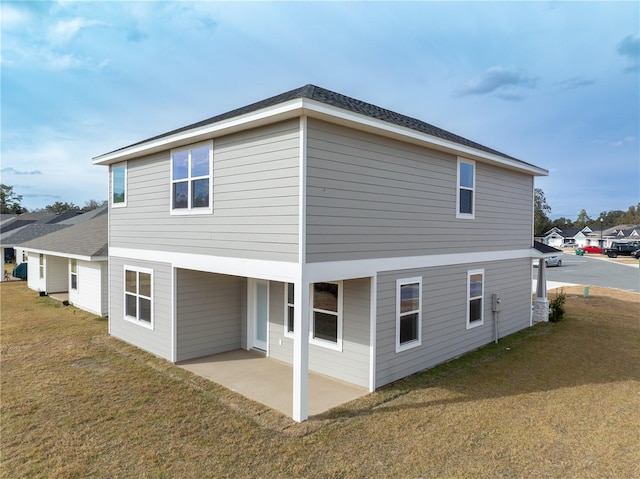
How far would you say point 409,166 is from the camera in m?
7.79

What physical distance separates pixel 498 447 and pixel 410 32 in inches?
524

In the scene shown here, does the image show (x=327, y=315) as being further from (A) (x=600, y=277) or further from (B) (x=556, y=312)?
(A) (x=600, y=277)

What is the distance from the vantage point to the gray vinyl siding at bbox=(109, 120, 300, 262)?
6.12 metres

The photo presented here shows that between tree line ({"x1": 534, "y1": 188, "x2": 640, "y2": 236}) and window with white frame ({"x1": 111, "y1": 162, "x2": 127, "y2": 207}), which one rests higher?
tree line ({"x1": 534, "y1": 188, "x2": 640, "y2": 236})

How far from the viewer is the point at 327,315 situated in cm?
791

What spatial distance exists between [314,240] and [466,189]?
17.5 feet

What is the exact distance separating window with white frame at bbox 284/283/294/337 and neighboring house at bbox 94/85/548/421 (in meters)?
0.03

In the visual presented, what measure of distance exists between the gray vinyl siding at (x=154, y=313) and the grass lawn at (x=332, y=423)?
394 millimetres

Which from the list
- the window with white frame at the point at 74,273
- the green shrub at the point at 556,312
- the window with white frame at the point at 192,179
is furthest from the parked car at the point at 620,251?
the window with white frame at the point at 74,273

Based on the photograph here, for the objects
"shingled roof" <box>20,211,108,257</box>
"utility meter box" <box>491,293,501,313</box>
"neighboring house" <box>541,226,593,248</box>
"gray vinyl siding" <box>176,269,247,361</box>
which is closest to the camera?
"gray vinyl siding" <box>176,269,247,361</box>

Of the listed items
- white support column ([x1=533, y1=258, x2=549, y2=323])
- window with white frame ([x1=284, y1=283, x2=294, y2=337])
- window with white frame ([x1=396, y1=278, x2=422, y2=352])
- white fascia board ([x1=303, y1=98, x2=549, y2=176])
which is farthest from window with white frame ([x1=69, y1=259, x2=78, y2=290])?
white support column ([x1=533, y1=258, x2=549, y2=323])

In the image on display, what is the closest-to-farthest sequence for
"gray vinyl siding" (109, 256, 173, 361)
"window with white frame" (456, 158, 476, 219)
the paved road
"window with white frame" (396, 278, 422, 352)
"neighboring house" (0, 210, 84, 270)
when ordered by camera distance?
"window with white frame" (396, 278, 422, 352)
"gray vinyl siding" (109, 256, 173, 361)
"window with white frame" (456, 158, 476, 219)
"neighboring house" (0, 210, 84, 270)
the paved road

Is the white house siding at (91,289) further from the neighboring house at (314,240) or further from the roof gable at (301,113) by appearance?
the roof gable at (301,113)

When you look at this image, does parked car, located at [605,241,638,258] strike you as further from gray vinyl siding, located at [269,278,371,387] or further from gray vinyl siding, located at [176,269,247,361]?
gray vinyl siding, located at [176,269,247,361]
